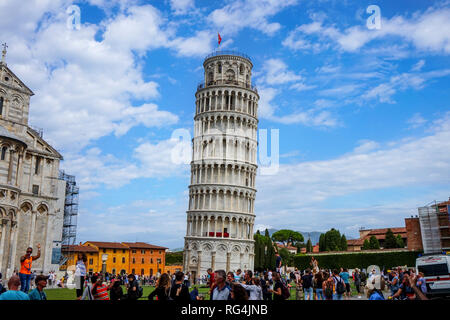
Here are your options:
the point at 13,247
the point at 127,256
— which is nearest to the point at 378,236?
the point at 127,256

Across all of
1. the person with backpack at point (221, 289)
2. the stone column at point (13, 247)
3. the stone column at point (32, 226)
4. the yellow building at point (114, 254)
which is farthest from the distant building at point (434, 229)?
the yellow building at point (114, 254)

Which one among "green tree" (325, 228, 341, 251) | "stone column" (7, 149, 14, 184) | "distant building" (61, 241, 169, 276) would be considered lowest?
"distant building" (61, 241, 169, 276)

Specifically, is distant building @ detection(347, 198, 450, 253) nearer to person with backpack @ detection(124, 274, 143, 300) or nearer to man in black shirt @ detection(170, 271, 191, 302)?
person with backpack @ detection(124, 274, 143, 300)

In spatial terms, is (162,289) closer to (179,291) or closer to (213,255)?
(179,291)

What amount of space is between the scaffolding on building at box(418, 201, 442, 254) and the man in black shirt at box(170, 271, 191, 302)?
56.4 metres

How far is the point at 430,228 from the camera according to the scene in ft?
185

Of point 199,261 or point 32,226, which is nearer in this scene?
point 32,226

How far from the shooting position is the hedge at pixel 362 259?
58.7 metres

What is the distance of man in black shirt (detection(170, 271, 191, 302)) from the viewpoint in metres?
8.37

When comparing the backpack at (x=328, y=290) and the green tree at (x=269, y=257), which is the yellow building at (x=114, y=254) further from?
the backpack at (x=328, y=290)

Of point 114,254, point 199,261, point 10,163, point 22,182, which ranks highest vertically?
Answer: point 10,163

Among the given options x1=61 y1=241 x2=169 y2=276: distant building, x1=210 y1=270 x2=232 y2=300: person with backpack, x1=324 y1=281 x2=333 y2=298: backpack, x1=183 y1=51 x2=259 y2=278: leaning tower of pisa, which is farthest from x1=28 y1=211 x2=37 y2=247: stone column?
x1=61 y1=241 x2=169 y2=276: distant building

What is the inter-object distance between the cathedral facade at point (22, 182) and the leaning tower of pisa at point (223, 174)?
78.3 ft

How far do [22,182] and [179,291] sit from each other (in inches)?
1472
